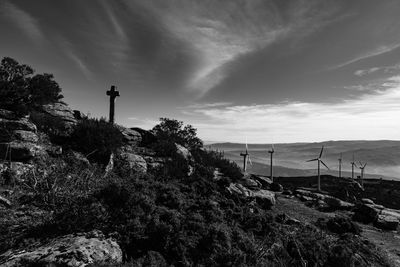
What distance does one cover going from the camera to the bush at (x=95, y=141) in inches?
576

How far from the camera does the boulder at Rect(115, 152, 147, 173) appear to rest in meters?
15.1

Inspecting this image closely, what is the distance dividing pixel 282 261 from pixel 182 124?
91.9ft

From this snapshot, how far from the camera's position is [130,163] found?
15.8 metres

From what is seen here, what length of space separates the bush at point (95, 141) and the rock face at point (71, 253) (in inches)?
296

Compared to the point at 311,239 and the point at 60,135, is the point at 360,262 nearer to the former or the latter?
the point at 311,239

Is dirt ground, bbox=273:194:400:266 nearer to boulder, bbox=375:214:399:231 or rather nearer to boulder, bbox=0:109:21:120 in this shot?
boulder, bbox=375:214:399:231

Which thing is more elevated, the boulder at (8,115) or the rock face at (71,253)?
the boulder at (8,115)

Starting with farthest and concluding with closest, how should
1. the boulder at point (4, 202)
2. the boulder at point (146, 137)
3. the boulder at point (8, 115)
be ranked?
the boulder at point (146, 137)
the boulder at point (8, 115)
the boulder at point (4, 202)

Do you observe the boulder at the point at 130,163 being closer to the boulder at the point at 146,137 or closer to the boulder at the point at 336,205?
the boulder at the point at 146,137

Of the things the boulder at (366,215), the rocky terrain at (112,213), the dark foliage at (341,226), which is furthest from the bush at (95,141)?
the boulder at (366,215)

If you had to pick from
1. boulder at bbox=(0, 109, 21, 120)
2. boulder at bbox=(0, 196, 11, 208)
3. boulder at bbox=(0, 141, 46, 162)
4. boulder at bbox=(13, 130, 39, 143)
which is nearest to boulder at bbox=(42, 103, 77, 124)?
boulder at bbox=(0, 109, 21, 120)

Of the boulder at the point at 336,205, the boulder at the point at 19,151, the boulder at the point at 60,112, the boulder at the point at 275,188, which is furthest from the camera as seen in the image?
the boulder at the point at 275,188

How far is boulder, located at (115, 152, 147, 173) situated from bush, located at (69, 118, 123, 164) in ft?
2.50

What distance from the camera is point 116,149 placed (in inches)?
624
